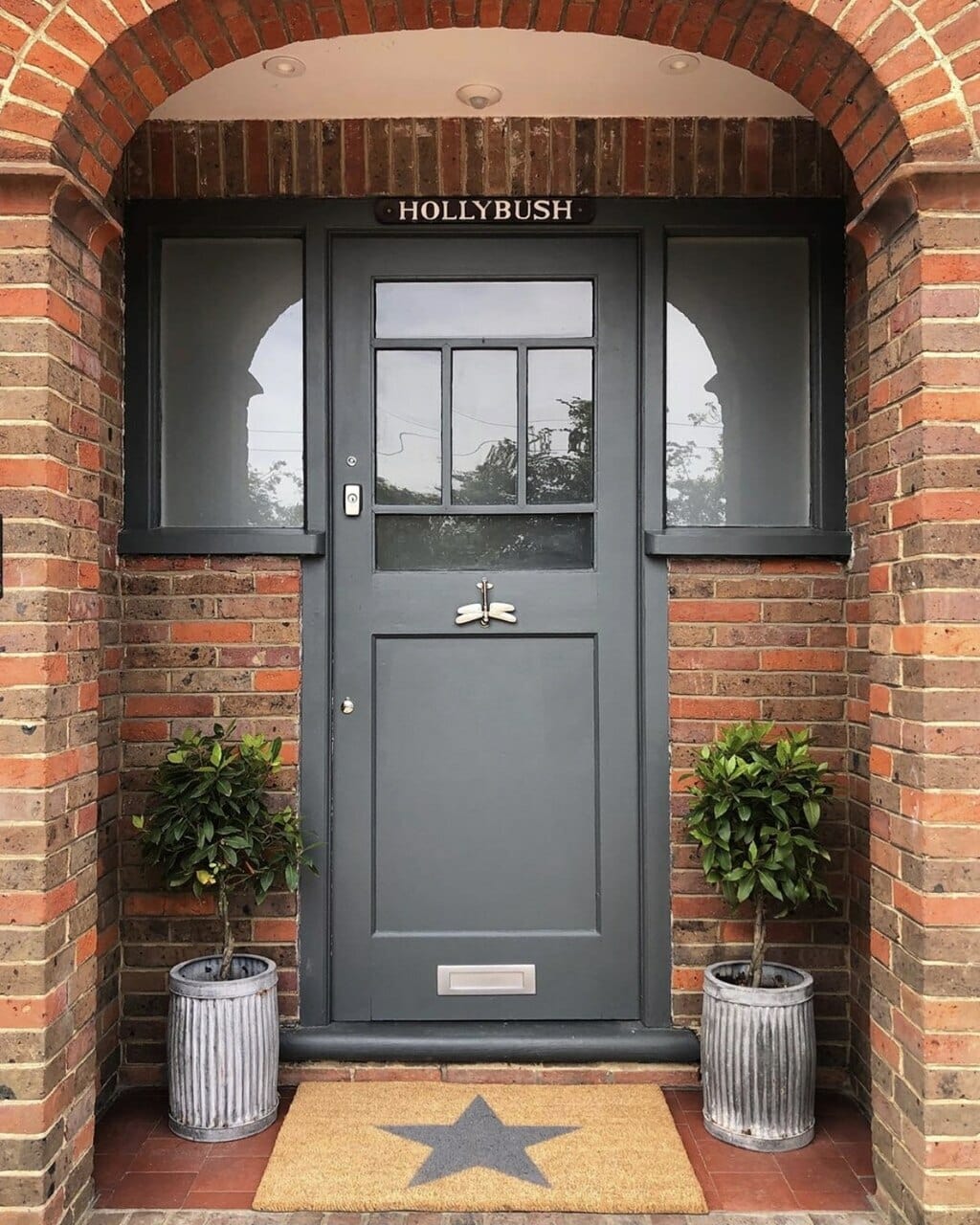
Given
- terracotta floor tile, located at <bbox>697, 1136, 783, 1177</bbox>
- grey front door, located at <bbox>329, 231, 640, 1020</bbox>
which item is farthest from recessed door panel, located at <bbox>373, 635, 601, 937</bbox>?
terracotta floor tile, located at <bbox>697, 1136, 783, 1177</bbox>

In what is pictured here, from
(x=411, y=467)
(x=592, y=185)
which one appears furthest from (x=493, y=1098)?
(x=592, y=185)

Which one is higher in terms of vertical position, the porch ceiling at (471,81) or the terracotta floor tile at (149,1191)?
the porch ceiling at (471,81)

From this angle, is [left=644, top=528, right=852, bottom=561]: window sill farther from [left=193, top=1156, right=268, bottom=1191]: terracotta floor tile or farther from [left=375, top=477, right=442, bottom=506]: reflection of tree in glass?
[left=193, top=1156, right=268, bottom=1191]: terracotta floor tile

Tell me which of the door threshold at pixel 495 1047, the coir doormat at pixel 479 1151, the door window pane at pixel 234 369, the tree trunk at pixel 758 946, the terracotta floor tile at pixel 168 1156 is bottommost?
the terracotta floor tile at pixel 168 1156

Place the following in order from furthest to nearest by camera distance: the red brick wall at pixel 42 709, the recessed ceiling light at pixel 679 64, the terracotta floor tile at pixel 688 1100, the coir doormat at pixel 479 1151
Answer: the terracotta floor tile at pixel 688 1100 → the recessed ceiling light at pixel 679 64 → the coir doormat at pixel 479 1151 → the red brick wall at pixel 42 709

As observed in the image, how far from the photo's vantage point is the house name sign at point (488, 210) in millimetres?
3314

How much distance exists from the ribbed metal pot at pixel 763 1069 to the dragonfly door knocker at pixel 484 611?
1.31 metres

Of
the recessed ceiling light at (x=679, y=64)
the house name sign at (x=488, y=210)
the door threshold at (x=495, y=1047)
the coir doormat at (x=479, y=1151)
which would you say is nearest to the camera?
the coir doormat at (x=479, y=1151)

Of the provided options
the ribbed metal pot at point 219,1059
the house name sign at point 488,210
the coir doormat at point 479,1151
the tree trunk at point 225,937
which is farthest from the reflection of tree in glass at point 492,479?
the coir doormat at point 479,1151

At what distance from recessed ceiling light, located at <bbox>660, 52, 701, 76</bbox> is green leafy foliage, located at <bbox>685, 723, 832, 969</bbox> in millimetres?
1969

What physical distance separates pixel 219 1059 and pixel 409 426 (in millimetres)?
2024

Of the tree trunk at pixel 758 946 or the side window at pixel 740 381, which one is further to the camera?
the side window at pixel 740 381

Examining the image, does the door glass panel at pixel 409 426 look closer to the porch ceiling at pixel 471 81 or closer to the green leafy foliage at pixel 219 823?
the porch ceiling at pixel 471 81

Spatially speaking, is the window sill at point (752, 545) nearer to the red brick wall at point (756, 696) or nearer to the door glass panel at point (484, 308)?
the red brick wall at point (756, 696)
